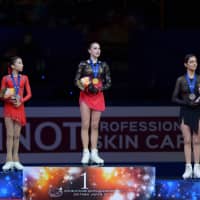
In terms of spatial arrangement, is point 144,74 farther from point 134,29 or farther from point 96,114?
point 96,114

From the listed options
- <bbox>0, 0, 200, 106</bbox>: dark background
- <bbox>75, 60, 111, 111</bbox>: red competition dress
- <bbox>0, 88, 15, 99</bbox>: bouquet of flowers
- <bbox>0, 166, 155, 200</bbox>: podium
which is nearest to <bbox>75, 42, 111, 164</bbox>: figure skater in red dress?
<bbox>75, 60, 111, 111</bbox>: red competition dress

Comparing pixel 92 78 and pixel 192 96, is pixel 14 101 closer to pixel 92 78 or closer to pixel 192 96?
pixel 92 78

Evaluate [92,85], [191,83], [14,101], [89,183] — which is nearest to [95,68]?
[92,85]

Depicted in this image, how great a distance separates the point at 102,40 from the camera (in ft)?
42.9

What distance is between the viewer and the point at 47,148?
504 inches

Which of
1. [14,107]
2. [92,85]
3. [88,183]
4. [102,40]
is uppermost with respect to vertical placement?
[102,40]

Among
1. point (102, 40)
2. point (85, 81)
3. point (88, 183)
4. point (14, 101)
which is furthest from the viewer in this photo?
point (102, 40)

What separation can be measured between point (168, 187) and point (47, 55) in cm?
370

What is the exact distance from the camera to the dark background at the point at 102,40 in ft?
42.7

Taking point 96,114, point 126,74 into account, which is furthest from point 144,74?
point 96,114

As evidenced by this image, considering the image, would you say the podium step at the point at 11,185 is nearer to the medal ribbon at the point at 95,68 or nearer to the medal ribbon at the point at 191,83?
the medal ribbon at the point at 95,68

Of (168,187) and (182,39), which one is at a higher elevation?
(182,39)

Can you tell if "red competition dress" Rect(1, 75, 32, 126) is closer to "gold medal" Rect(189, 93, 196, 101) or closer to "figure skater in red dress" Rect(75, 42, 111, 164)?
"figure skater in red dress" Rect(75, 42, 111, 164)

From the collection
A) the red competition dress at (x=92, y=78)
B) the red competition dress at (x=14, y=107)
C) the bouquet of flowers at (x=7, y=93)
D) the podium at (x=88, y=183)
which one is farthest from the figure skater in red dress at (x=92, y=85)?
the bouquet of flowers at (x=7, y=93)
